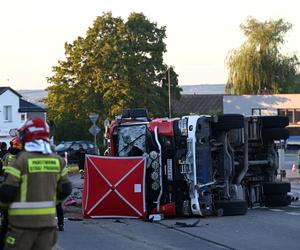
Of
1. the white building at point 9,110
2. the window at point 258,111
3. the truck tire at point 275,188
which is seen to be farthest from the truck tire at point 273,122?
the white building at point 9,110

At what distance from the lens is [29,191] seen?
5816 mm

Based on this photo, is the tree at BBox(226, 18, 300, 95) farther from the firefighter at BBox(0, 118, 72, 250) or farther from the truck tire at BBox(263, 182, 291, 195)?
the firefighter at BBox(0, 118, 72, 250)

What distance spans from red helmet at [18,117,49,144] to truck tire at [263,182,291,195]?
37.9ft

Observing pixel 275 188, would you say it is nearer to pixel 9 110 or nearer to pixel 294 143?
pixel 294 143

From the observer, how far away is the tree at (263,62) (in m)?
67.6

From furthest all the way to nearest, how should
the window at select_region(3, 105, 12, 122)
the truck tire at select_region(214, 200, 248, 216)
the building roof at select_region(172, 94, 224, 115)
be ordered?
the building roof at select_region(172, 94, 224, 115)
the window at select_region(3, 105, 12, 122)
the truck tire at select_region(214, 200, 248, 216)

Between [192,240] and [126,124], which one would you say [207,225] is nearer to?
[192,240]

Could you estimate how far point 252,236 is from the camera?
12.0 m

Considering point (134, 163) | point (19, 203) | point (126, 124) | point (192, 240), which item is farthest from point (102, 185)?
point (19, 203)

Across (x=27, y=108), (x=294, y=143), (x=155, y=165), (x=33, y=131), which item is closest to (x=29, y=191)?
(x=33, y=131)

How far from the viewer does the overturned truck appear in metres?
14.9

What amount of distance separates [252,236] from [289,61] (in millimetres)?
57282

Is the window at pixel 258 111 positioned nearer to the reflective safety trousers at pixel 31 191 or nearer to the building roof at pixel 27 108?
the reflective safety trousers at pixel 31 191

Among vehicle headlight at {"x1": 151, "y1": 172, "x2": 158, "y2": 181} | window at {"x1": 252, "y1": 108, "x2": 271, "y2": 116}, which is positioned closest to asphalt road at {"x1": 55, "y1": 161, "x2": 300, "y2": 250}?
vehicle headlight at {"x1": 151, "y1": 172, "x2": 158, "y2": 181}
